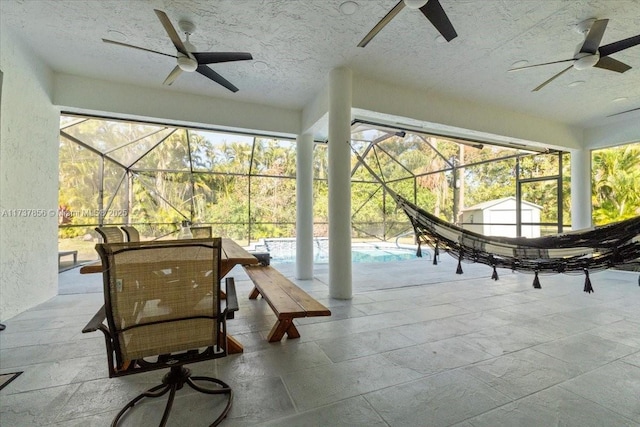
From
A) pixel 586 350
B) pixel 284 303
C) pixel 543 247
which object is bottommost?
pixel 586 350

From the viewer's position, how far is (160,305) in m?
1.33

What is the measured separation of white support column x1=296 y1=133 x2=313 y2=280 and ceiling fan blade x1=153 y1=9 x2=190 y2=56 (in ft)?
7.87

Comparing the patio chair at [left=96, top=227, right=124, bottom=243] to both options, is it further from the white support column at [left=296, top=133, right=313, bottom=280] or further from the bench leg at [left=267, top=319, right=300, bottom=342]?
the white support column at [left=296, top=133, right=313, bottom=280]

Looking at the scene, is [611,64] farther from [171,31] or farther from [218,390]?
[218,390]

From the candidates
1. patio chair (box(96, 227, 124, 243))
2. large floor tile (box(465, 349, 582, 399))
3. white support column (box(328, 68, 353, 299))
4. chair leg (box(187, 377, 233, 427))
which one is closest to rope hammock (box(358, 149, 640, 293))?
white support column (box(328, 68, 353, 299))

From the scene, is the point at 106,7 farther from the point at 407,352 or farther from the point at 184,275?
the point at 407,352

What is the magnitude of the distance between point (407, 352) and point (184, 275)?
5.69ft

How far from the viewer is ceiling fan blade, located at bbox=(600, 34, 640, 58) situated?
2.53 m

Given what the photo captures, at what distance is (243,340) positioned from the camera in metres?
2.35

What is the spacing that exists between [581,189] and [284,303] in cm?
668

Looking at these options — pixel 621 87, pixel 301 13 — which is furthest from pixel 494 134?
pixel 301 13

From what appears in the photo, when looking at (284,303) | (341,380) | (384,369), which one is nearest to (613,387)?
(384,369)

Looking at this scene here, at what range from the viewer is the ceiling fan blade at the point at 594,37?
7.98 ft

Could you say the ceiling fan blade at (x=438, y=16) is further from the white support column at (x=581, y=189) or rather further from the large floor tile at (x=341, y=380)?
the white support column at (x=581, y=189)
